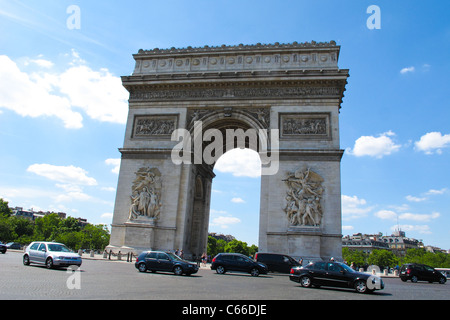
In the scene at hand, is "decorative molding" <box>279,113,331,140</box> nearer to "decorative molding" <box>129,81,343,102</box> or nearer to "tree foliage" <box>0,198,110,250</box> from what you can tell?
"decorative molding" <box>129,81,343,102</box>

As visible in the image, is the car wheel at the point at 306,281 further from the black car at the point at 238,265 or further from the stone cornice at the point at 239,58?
the stone cornice at the point at 239,58

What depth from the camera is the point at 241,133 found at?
29.4 metres

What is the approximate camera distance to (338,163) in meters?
24.1

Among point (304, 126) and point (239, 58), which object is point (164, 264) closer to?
point (304, 126)

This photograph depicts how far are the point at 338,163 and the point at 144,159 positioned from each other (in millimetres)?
14184

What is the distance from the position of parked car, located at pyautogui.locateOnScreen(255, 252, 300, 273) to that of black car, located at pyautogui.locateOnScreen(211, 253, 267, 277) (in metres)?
1.84

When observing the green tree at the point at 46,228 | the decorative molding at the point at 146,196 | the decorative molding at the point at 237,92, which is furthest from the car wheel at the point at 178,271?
the green tree at the point at 46,228

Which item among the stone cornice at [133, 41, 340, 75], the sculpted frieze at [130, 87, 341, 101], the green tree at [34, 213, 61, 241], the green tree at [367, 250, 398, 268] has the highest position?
the stone cornice at [133, 41, 340, 75]

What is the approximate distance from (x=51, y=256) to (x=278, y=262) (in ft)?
38.5

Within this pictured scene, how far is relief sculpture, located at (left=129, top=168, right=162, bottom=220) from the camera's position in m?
25.6

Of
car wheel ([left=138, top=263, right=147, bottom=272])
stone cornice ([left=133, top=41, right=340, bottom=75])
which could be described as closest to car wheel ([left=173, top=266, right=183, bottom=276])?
car wheel ([left=138, top=263, right=147, bottom=272])
